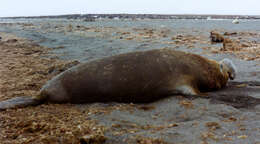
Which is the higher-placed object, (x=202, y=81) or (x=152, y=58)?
(x=152, y=58)

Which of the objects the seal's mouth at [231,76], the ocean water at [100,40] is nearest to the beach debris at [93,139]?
the seal's mouth at [231,76]

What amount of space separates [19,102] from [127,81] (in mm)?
1379

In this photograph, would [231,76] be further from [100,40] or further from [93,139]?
[100,40]

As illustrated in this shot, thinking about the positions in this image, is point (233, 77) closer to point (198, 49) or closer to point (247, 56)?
point (247, 56)

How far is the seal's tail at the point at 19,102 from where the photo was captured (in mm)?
3338

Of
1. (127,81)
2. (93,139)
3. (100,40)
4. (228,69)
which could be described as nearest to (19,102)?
(127,81)

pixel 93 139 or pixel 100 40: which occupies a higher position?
pixel 100 40

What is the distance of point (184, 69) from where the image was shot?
3.73m

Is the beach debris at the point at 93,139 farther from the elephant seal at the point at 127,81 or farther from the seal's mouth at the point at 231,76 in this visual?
the seal's mouth at the point at 231,76

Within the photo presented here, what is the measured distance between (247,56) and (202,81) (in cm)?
276

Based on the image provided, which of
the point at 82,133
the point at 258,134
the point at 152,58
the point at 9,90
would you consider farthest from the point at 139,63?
the point at 9,90

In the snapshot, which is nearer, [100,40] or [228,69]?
[228,69]

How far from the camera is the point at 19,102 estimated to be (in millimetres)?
3447

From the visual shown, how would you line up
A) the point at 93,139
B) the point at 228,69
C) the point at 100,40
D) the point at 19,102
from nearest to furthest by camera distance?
the point at 93,139
the point at 19,102
the point at 228,69
the point at 100,40
